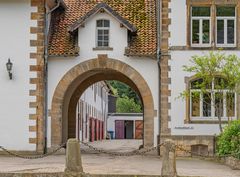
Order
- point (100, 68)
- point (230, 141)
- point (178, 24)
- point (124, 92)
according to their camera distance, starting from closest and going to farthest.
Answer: point (230, 141) → point (178, 24) → point (100, 68) → point (124, 92)

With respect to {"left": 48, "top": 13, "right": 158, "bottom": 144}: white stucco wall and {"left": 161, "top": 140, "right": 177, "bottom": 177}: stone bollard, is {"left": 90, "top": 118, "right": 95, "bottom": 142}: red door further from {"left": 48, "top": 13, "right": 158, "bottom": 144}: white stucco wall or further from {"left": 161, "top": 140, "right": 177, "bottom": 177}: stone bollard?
{"left": 161, "top": 140, "right": 177, "bottom": 177}: stone bollard

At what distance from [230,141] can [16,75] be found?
9.95 metres

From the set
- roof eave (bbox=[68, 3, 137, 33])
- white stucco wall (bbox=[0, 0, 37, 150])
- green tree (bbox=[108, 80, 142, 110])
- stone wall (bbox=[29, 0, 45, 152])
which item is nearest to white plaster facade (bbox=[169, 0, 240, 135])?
roof eave (bbox=[68, 3, 137, 33])

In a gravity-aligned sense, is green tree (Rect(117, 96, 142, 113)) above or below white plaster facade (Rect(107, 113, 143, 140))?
above

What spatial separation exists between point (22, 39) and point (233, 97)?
9.56 metres

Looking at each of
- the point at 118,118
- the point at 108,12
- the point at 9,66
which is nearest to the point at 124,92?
the point at 118,118

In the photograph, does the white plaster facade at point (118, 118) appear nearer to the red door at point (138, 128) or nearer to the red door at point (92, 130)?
the red door at point (138, 128)

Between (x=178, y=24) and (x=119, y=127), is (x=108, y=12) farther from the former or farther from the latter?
(x=119, y=127)

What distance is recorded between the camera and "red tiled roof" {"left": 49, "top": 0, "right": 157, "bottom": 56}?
90.6 feet

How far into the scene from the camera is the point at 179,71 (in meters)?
26.8

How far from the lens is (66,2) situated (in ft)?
103

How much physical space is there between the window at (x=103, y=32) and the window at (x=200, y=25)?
3.92 meters

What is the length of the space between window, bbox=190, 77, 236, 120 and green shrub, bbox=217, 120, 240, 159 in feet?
9.47

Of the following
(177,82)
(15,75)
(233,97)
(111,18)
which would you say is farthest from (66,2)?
(233,97)
